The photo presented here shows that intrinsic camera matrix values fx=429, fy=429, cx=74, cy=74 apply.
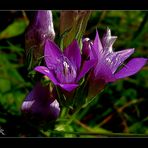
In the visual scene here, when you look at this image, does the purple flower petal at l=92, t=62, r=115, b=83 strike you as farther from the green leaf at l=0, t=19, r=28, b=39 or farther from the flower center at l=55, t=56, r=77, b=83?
the green leaf at l=0, t=19, r=28, b=39

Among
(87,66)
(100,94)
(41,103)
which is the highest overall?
(87,66)

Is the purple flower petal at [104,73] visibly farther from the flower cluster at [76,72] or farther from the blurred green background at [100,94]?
the blurred green background at [100,94]

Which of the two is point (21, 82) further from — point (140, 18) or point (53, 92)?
point (140, 18)

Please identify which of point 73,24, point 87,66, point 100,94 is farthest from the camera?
point 100,94

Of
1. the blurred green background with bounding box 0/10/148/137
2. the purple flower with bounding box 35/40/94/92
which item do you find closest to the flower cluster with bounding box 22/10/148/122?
the purple flower with bounding box 35/40/94/92

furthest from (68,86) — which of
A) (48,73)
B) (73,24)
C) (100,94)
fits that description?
(100,94)

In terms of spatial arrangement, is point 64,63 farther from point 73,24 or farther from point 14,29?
point 14,29
